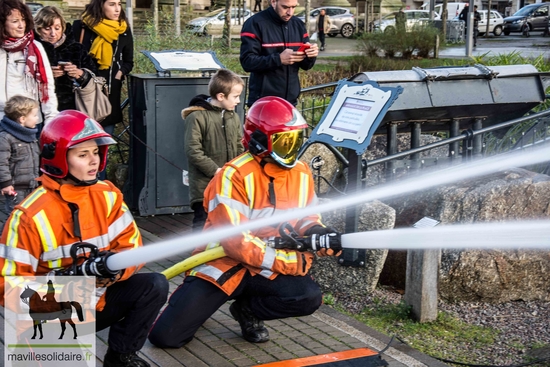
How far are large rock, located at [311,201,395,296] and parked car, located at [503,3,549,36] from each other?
40.7 metres

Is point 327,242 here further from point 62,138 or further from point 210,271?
point 62,138

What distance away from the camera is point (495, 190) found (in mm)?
6359

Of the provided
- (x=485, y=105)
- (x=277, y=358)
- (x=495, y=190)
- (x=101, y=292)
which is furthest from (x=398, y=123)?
(x=101, y=292)

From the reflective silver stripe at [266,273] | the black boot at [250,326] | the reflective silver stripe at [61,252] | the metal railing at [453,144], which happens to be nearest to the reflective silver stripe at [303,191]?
the reflective silver stripe at [266,273]

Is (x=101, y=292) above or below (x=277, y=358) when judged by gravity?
above

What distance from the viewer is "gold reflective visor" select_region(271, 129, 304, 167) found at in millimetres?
4793

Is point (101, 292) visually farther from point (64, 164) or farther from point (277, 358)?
point (277, 358)

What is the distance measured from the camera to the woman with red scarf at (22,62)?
672cm

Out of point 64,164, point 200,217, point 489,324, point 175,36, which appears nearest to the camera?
point 64,164

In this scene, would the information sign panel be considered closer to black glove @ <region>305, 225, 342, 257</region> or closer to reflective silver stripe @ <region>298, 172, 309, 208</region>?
reflective silver stripe @ <region>298, 172, 309, 208</region>

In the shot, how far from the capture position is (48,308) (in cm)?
420

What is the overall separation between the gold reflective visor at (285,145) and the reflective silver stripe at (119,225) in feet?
3.08

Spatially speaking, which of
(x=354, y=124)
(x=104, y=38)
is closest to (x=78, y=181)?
(x=354, y=124)

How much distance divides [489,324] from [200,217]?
2495 mm
